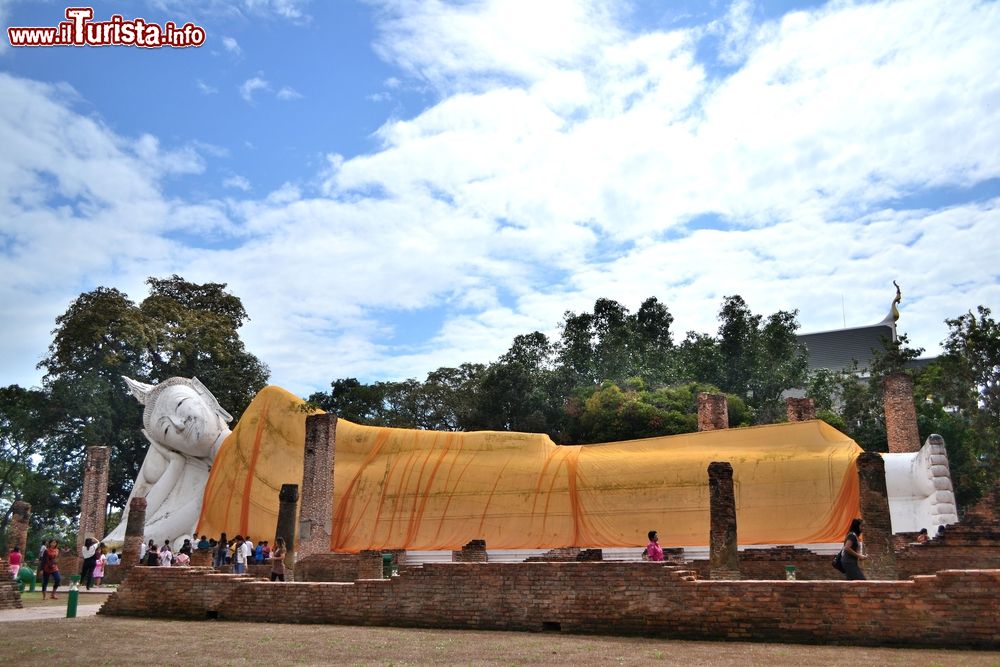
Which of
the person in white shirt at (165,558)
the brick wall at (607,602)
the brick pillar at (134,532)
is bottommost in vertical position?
the brick wall at (607,602)

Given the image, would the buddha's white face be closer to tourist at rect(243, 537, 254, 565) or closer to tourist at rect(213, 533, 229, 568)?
tourist at rect(243, 537, 254, 565)

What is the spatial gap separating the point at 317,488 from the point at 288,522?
3.01m

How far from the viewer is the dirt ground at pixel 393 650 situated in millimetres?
7477

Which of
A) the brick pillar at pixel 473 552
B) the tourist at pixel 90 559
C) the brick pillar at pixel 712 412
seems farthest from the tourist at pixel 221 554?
the brick pillar at pixel 712 412

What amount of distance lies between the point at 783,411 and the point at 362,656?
92.3 ft

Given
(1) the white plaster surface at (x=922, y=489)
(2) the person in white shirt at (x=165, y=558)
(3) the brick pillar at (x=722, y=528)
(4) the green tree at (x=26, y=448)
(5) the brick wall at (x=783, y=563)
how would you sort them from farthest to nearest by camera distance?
(4) the green tree at (x=26, y=448) < (2) the person in white shirt at (x=165, y=558) < (1) the white plaster surface at (x=922, y=489) < (5) the brick wall at (x=783, y=563) < (3) the brick pillar at (x=722, y=528)

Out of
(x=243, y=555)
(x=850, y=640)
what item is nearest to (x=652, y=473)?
(x=243, y=555)

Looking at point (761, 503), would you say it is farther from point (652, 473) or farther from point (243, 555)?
point (243, 555)

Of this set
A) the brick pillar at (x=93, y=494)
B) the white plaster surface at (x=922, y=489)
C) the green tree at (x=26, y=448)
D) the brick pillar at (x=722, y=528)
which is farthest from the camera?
the green tree at (x=26, y=448)

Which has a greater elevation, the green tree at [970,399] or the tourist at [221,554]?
the green tree at [970,399]

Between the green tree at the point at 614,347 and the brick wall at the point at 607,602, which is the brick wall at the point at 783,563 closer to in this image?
the brick wall at the point at 607,602

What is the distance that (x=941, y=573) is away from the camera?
795 centimetres

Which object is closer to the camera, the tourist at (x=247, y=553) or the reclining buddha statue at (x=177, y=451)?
the tourist at (x=247, y=553)

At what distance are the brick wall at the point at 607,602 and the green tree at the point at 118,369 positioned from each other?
934 inches
